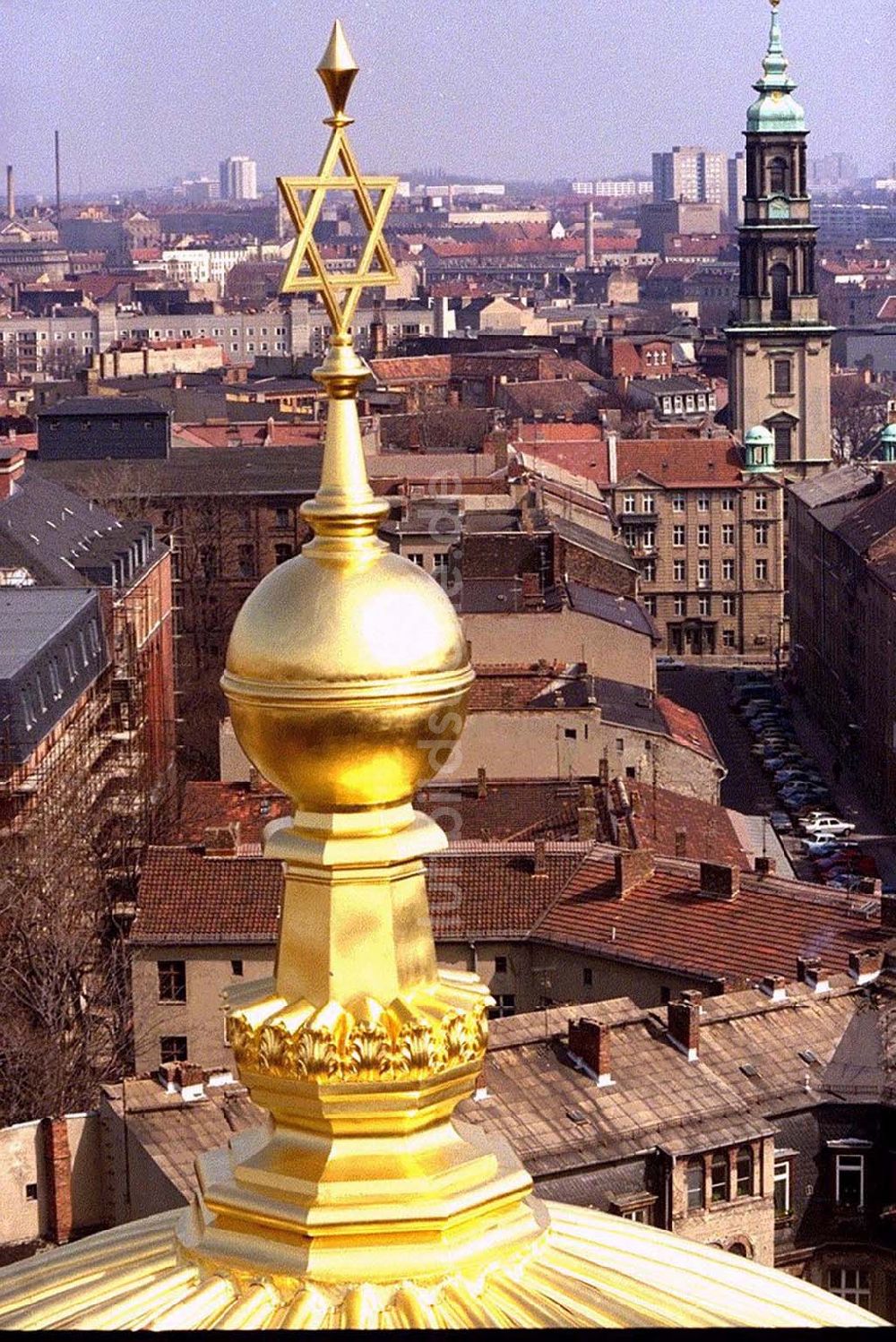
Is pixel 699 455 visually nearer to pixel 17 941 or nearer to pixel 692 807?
pixel 692 807

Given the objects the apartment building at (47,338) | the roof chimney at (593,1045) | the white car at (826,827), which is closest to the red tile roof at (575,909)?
the roof chimney at (593,1045)

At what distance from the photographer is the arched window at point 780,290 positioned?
9200 centimetres

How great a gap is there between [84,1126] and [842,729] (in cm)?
4233

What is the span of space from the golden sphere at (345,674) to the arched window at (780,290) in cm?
8717

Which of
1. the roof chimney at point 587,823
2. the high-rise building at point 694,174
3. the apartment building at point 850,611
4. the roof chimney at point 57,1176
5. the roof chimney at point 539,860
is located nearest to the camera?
the roof chimney at point 57,1176

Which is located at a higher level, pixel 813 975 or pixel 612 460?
pixel 612 460

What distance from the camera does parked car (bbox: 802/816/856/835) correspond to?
56991 mm

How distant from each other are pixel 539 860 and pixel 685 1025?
7554 millimetres

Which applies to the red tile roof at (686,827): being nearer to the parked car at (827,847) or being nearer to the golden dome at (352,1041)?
the parked car at (827,847)

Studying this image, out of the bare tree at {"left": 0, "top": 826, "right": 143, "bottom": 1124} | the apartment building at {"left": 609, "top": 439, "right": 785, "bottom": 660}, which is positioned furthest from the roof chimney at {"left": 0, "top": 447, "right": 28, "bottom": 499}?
the apartment building at {"left": 609, "top": 439, "right": 785, "bottom": 660}

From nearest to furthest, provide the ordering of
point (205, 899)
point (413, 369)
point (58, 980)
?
point (58, 980), point (205, 899), point (413, 369)

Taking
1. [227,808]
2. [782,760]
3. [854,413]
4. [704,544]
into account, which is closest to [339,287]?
[227,808]

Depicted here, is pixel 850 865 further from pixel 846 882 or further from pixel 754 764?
pixel 754 764

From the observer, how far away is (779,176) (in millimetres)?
91688
